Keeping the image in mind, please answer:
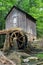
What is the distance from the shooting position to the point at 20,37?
23062 millimetres

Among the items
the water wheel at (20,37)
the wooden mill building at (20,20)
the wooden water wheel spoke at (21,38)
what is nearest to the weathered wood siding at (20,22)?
the wooden mill building at (20,20)

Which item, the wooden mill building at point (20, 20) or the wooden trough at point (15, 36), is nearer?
the wooden trough at point (15, 36)

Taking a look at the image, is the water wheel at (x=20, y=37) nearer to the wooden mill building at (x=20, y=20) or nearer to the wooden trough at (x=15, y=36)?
the wooden trough at (x=15, y=36)

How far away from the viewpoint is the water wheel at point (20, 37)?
2244 centimetres

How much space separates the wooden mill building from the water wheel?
8.94 m

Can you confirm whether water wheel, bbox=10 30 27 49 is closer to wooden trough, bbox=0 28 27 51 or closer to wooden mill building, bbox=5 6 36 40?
wooden trough, bbox=0 28 27 51

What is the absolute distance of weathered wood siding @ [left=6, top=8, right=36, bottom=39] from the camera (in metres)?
33.0

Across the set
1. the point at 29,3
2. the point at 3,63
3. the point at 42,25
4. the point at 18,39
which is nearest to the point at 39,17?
the point at 42,25

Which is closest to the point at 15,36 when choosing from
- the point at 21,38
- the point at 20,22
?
the point at 21,38

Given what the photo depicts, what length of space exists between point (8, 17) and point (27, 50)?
14.3 meters

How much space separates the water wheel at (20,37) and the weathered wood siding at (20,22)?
9262 mm

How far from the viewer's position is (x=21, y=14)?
3328cm

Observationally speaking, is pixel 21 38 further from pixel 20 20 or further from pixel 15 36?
pixel 20 20

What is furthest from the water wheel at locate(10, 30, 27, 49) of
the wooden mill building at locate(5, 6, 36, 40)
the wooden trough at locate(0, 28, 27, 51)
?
the wooden mill building at locate(5, 6, 36, 40)
